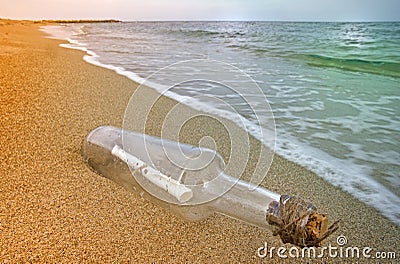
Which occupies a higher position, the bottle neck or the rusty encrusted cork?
the rusty encrusted cork

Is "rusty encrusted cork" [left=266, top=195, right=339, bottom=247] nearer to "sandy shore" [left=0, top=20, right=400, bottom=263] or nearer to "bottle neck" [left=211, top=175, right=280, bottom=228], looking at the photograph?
"bottle neck" [left=211, top=175, right=280, bottom=228]

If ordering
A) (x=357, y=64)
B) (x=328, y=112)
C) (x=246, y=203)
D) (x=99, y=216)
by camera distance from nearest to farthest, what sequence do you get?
(x=246, y=203) < (x=99, y=216) < (x=328, y=112) < (x=357, y=64)

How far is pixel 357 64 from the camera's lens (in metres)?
6.89

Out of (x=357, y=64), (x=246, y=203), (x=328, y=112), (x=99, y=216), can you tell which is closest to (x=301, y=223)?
(x=246, y=203)

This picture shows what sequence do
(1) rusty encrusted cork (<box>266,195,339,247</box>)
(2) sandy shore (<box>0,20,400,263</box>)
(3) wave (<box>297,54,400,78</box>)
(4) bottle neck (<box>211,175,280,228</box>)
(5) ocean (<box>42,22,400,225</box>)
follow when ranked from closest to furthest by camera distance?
(1) rusty encrusted cork (<box>266,195,339,247</box>) → (4) bottle neck (<box>211,175,280,228</box>) → (2) sandy shore (<box>0,20,400,263</box>) → (5) ocean (<box>42,22,400,225</box>) → (3) wave (<box>297,54,400,78</box>)

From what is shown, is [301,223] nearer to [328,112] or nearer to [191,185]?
[191,185]

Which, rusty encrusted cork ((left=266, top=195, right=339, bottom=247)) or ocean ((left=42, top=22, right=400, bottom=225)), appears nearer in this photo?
rusty encrusted cork ((left=266, top=195, right=339, bottom=247))

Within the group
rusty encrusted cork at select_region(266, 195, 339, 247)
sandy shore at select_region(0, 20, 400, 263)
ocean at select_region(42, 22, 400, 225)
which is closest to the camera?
rusty encrusted cork at select_region(266, 195, 339, 247)

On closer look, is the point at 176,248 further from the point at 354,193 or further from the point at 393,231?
the point at 354,193

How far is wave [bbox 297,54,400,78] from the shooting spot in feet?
20.3

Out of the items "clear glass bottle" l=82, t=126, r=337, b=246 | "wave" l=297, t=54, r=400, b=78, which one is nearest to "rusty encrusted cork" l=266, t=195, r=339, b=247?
"clear glass bottle" l=82, t=126, r=337, b=246

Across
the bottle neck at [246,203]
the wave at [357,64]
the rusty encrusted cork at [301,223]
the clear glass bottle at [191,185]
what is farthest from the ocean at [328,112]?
the rusty encrusted cork at [301,223]

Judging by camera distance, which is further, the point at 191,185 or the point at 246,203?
the point at 191,185

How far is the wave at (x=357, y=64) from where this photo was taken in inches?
243
